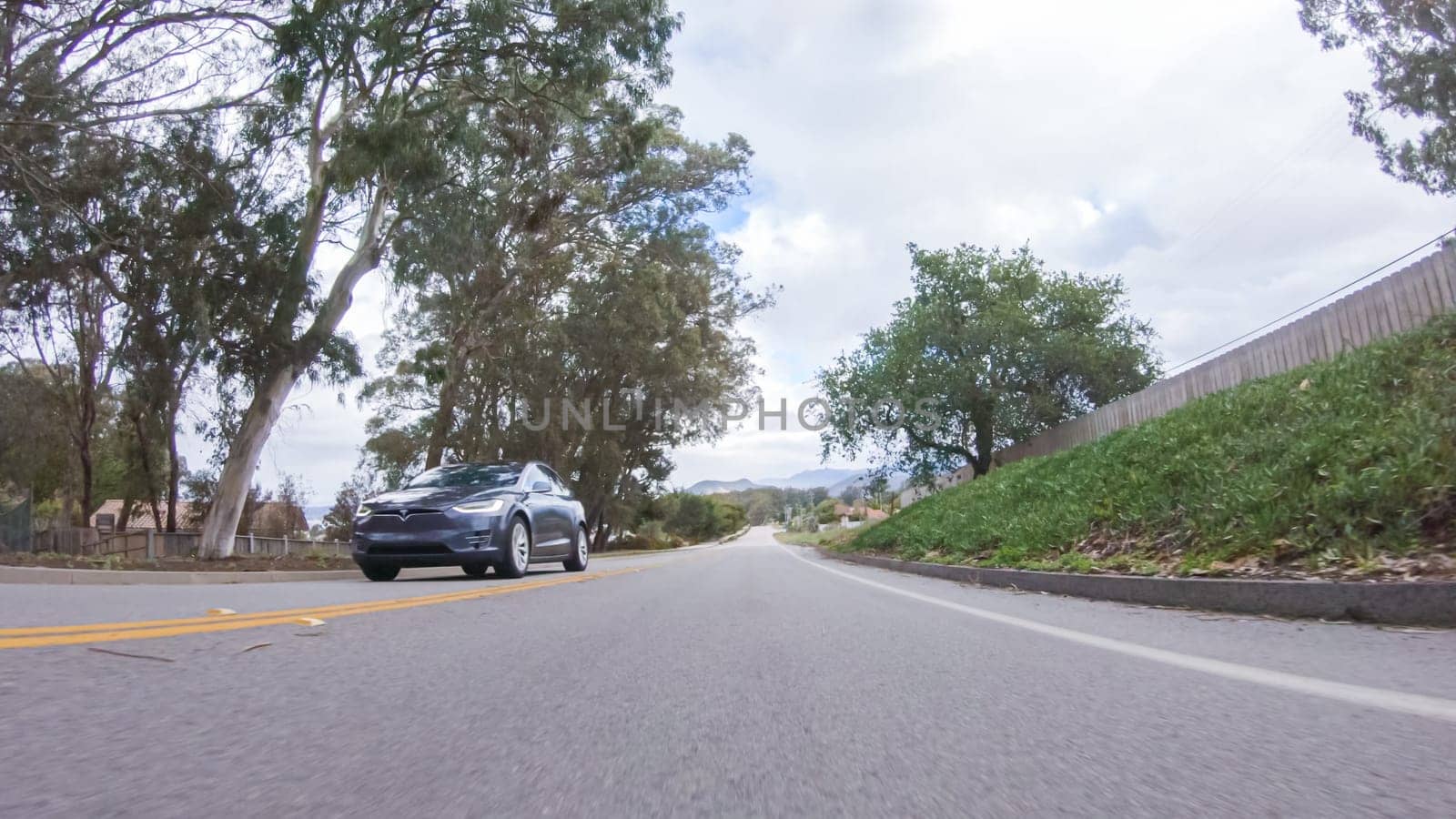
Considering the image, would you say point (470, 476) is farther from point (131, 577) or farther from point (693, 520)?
point (693, 520)

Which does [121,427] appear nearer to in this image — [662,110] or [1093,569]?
[662,110]

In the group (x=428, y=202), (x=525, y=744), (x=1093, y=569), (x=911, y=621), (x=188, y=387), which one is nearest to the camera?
(x=525, y=744)

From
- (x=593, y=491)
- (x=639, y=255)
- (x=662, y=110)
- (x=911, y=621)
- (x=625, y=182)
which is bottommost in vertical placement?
(x=911, y=621)

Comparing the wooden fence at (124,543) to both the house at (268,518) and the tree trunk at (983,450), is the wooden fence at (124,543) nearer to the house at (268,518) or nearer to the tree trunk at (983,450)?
the house at (268,518)

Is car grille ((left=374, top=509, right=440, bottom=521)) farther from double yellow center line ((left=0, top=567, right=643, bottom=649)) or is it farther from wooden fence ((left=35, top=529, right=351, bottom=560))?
wooden fence ((left=35, top=529, right=351, bottom=560))

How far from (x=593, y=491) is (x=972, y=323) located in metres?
17.6

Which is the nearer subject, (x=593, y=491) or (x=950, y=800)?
(x=950, y=800)

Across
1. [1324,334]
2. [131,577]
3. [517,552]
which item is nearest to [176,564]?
[131,577]

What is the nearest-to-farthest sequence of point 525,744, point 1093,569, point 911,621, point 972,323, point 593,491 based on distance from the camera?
1. point 525,744
2. point 911,621
3. point 1093,569
4. point 972,323
5. point 593,491

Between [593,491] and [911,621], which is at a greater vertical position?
[593,491]

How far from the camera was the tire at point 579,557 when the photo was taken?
14188 millimetres

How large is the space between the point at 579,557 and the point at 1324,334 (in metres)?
11.7

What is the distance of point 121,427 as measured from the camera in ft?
104

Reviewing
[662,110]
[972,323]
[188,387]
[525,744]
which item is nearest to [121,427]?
[188,387]
